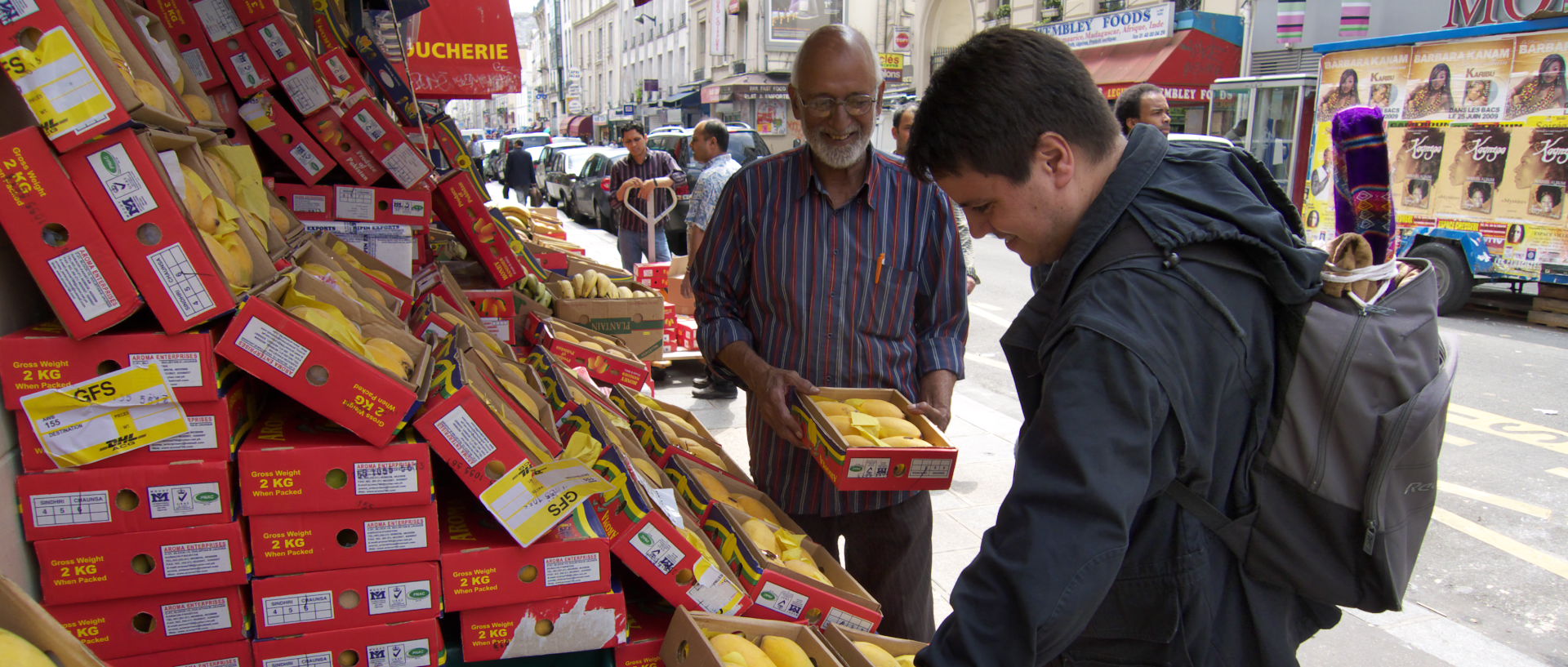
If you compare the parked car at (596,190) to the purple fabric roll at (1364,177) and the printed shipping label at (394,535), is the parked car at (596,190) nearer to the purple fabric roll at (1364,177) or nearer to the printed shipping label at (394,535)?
the printed shipping label at (394,535)

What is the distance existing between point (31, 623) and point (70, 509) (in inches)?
33.3

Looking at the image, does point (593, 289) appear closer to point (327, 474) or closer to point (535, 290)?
point (535, 290)

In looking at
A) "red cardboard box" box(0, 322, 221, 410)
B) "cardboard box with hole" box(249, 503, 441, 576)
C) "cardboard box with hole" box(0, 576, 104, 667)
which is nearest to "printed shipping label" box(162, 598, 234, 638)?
"cardboard box with hole" box(249, 503, 441, 576)

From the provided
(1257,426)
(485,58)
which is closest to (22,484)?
(1257,426)

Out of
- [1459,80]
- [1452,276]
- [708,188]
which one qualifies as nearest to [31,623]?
[708,188]

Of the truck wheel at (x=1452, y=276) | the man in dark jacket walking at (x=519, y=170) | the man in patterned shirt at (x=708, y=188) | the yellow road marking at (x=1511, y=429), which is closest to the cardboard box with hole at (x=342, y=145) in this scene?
the man in patterned shirt at (x=708, y=188)

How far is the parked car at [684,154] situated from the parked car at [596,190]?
1217 mm

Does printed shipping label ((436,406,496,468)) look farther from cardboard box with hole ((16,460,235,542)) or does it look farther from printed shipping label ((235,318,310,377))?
cardboard box with hole ((16,460,235,542))

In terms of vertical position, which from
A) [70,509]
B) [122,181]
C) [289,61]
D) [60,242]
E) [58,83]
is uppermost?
[289,61]

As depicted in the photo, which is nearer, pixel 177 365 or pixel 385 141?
pixel 177 365

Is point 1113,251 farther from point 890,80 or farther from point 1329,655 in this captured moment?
point 890,80

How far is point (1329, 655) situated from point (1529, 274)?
330 inches

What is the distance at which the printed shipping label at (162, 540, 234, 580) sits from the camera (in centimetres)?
177

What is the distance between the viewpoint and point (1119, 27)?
21.2m
